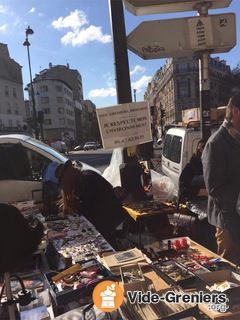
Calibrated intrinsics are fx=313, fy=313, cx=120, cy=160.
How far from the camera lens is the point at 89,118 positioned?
115 m

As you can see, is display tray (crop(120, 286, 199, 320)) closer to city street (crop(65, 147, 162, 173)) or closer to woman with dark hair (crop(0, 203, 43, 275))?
woman with dark hair (crop(0, 203, 43, 275))

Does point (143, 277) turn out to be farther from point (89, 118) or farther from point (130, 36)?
point (89, 118)

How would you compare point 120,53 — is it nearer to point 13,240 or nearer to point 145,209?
point 145,209

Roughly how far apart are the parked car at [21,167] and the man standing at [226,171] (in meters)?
3.39

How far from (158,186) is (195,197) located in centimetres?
59

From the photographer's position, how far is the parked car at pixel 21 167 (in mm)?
5656

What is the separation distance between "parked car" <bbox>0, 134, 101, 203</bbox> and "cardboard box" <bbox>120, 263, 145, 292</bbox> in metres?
3.76

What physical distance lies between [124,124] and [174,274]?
205 centimetres

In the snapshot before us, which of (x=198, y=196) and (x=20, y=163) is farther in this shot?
(x=20, y=163)

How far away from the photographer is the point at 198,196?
15.6 ft

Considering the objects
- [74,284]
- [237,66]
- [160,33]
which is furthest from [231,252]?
[237,66]

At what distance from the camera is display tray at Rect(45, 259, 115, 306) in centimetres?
175

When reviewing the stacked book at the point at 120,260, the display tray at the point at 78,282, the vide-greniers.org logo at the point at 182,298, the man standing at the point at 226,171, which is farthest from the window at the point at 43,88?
the vide-greniers.org logo at the point at 182,298

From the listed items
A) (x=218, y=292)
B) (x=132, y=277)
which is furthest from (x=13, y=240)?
(x=218, y=292)
